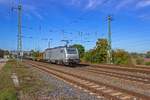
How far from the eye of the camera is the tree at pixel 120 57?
5099cm

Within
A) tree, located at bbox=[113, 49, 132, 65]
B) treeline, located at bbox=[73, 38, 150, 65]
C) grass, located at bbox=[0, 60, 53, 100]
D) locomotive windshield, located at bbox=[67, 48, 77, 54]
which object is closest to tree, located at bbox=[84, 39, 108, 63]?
treeline, located at bbox=[73, 38, 150, 65]

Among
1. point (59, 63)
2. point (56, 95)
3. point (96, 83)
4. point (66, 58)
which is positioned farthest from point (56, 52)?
point (56, 95)

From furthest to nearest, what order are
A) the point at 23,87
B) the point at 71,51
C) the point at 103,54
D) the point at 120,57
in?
the point at 103,54
the point at 120,57
the point at 71,51
the point at 23,87

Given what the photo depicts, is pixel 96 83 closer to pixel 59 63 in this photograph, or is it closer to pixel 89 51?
pixel 59 63

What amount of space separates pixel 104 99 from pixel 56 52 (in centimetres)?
3779

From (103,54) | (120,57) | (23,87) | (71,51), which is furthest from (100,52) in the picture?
(23,87)

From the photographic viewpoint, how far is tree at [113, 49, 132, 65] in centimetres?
5099

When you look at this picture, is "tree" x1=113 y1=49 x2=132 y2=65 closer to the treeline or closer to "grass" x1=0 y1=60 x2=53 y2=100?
the treeline

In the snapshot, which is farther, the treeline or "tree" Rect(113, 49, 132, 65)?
the treeline

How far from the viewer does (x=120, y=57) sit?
5347 centimetres

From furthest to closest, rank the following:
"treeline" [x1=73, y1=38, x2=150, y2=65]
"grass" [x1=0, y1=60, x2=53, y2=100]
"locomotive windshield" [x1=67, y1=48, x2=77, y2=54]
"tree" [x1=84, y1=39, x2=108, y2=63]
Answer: "tree" [x1=84, y1=39, x2=108, y2=63] < "treeline" [x1=73, y1=38, x2=150, y2=65] < "locomotive windshield" [x1=67, y1=48, x2=77, y2=54] < "grass" [x1=0, y1=60, x2=53, y2=100]

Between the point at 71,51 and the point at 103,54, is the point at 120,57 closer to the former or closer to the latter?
the point at 103,54

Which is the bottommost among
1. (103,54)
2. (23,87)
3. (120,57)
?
(23,87)

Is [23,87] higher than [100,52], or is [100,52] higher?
[100,52]
